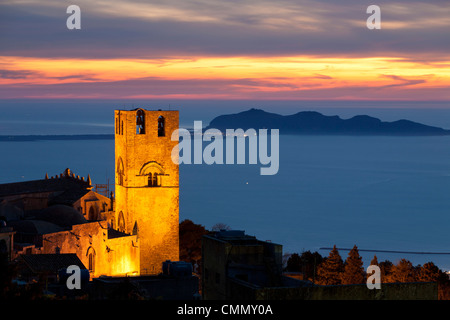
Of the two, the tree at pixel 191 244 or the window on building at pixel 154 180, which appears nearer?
the window on building at pixel 154 180

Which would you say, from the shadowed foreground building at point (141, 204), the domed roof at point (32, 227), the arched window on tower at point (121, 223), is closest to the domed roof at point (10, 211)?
the shadowed foreground building at point (141, 204)

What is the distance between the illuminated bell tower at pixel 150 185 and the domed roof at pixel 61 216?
112 inches

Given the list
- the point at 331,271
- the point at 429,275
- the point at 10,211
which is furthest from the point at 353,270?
the point at 10,211

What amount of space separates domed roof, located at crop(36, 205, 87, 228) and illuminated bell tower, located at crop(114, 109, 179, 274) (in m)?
2.86

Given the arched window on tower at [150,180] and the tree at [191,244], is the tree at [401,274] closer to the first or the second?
the tree at [191,244]

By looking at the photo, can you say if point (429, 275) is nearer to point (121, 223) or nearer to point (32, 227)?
point (121, 223)

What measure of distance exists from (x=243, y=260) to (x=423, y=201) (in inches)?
4962

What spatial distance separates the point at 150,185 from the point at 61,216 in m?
5.65

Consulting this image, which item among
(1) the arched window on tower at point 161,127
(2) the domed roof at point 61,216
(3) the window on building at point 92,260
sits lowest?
Answer: (3) the window on building at point 92,260

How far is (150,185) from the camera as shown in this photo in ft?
156

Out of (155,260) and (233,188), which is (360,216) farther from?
(155,260)

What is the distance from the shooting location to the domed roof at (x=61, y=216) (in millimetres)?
45594

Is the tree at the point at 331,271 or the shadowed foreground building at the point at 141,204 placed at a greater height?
the shadowed foreground building at the point at 141,204
